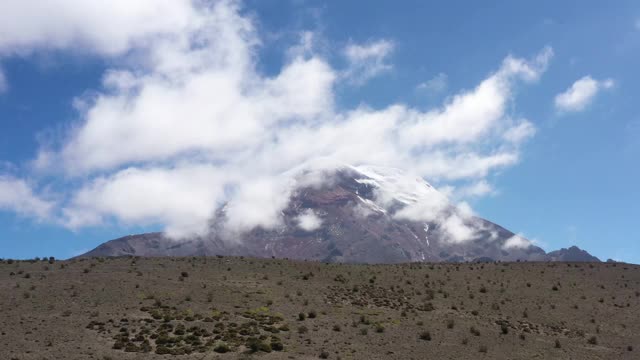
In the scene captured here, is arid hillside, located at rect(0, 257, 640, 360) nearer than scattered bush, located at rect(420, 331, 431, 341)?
Yes

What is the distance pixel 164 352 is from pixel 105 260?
105 feet

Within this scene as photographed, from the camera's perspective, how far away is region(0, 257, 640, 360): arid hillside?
1673 inches

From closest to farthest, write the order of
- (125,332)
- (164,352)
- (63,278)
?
(164,352) → (125,332) → (63,278)

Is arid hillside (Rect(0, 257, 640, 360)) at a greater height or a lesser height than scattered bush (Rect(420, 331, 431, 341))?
greater

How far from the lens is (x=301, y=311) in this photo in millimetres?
53000

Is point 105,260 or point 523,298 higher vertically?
point 105,260

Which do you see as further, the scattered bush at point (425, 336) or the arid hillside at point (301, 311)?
the scattered bush at point (425, 336)

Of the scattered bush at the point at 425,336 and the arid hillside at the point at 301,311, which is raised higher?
the arid hillside at the point at 301,311

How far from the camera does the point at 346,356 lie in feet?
139

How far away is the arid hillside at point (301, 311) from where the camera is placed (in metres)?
42.5

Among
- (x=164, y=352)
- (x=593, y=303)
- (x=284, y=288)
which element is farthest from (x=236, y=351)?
(x=593, y=303)

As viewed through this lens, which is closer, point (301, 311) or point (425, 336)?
point (425, 336)

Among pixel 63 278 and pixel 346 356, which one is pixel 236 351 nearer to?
pixel 346 356

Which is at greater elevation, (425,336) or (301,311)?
(301,311)
